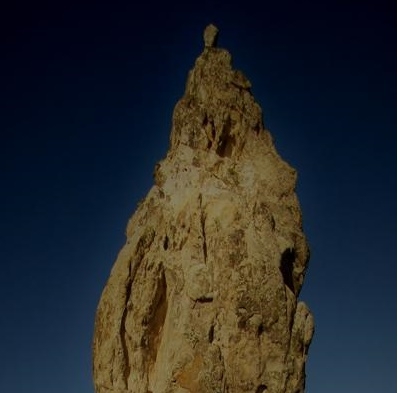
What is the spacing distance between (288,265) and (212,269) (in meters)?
2.74

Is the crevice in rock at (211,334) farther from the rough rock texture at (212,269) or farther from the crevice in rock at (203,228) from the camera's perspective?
the crevice in rock at (203,228)

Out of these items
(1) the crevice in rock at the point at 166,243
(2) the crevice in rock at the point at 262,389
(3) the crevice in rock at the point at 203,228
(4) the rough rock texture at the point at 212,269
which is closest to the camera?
(2) the crevice in rock at the point at 262,389

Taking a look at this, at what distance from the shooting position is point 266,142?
25.4m

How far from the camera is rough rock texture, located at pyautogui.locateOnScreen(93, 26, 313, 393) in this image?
21.2 meters

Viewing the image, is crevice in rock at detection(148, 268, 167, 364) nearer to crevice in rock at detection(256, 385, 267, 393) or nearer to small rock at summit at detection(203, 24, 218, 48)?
crevice in rock at detection(256, 385, 267, 393)

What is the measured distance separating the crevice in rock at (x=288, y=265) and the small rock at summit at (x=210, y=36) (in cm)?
754

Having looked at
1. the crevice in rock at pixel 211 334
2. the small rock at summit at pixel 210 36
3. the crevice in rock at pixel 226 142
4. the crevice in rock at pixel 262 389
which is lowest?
the crevice in rock at pixel 262 389

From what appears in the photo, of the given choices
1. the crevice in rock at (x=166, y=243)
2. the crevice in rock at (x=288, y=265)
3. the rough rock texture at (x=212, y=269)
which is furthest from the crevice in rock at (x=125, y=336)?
the crevice in rock at (x=288, y=265)

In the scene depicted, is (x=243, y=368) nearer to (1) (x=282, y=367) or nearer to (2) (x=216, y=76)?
(1) (x=282, y=367)

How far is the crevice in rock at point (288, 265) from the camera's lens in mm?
22992

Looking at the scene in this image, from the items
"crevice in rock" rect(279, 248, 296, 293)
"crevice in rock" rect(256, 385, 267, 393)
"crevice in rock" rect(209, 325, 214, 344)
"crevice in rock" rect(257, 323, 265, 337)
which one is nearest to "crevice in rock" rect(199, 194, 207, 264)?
"crevice in rock" rect(209, 325, 214, 344)

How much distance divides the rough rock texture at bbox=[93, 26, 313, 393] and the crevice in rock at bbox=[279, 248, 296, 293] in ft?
0.12

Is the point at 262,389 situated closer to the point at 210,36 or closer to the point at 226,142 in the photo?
the point at 226,142

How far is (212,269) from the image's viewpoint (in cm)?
2195
